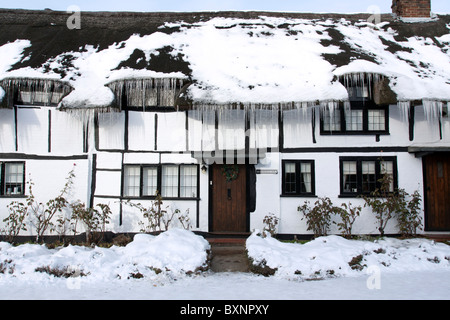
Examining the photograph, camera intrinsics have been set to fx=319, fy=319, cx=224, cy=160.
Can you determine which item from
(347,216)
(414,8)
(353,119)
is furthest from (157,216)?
(414,8)

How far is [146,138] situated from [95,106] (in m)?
1.61

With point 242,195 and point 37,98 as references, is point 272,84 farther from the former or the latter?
point 37,98

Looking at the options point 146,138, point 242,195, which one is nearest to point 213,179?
point 242,195

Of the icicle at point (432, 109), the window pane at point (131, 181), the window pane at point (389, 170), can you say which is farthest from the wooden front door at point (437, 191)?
the window pane at point (131, 181)

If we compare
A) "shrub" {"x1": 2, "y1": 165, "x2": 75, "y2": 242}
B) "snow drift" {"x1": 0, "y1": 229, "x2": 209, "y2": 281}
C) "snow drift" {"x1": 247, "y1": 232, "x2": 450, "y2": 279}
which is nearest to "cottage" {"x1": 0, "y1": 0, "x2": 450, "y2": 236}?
"shrub" {"x1": 2, "y1": 165, "x2": 75, "y2": 242}

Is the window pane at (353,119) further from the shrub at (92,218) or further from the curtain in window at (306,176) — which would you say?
the shrub at (92,218)

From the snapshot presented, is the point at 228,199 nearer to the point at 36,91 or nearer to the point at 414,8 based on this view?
the point at 36,91

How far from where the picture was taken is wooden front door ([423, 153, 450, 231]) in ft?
30.4

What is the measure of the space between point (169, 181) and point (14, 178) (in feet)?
14.7

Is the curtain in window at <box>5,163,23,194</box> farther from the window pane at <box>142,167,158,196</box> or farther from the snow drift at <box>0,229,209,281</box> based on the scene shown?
the window pane at <box>142,167,158,196</box>

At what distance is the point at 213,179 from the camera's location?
9398 mm

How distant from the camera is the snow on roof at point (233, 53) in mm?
8812

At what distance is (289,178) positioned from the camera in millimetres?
9297

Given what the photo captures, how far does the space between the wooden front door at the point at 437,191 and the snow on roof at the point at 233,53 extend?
2.02m
